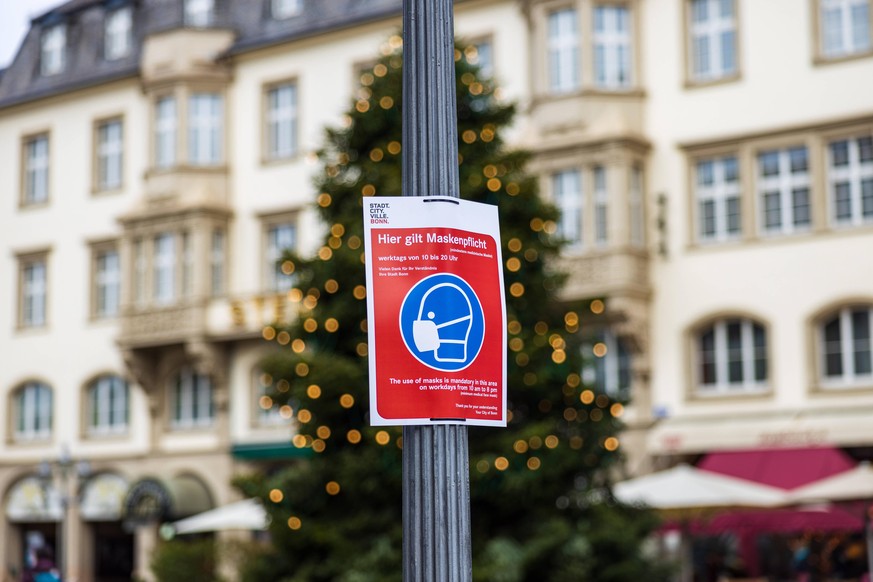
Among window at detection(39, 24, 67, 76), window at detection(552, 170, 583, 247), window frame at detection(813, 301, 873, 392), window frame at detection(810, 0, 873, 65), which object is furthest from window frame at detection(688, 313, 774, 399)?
window at detection(39, 24, 67, 76)

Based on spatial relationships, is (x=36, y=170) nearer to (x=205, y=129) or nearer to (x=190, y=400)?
(x=205, y=129)

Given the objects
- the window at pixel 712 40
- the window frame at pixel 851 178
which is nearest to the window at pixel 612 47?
the window at pixel 712 40

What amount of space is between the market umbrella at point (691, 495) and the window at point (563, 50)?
9.65 meters

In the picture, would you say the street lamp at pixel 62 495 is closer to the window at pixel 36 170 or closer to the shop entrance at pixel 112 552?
the shop entrance at pixel 112 552

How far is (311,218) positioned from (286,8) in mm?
5021

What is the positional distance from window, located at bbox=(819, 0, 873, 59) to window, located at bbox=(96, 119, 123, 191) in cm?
1731

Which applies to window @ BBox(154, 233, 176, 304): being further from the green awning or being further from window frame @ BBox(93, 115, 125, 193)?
the green awning

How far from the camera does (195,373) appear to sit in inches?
1426

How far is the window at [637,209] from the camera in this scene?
29.2 metres

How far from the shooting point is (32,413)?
129 ft

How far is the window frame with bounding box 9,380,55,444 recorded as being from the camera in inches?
1534

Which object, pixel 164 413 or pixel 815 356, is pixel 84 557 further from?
pixel 815 356

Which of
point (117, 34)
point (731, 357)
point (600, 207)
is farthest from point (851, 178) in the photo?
point (117, 34)

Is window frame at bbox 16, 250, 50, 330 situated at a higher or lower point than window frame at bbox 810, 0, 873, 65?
lower
